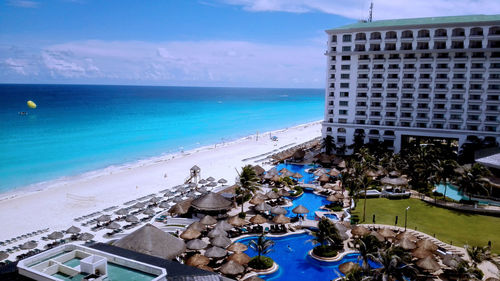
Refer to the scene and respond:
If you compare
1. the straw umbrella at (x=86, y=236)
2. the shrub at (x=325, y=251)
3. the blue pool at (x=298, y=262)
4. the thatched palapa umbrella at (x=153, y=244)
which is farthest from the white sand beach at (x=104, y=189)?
the shrub at (x=325, y=251)

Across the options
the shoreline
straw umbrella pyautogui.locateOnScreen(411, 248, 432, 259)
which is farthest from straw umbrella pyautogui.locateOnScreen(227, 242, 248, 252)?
the shoreline

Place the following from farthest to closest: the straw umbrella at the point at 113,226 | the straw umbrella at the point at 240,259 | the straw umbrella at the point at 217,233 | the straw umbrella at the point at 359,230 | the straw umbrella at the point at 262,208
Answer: the straw umbrella at the point at 262,208
the straw umbrella at the point at 113,226
the straw umbrella at the point at 359,230
the straw umbrella at the point at 217,233
the straw umbrella at the point at 240,259

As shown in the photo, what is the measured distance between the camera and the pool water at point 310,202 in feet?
133

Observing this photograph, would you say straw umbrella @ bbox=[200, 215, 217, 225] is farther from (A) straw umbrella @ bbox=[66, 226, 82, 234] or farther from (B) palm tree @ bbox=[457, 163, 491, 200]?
(B) palm tree @ bbox=[457, 163, 491, 200]

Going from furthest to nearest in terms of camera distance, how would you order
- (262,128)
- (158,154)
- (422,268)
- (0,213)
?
(262,128) → (158,154) → (0,213) → (422,268)

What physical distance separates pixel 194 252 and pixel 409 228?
2056cm

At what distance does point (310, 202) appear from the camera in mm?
44344

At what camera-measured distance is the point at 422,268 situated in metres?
26.0

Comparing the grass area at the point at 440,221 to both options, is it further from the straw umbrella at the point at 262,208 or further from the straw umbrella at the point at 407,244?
the straw umbrella at the point at 262,208

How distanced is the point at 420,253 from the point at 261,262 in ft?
40.4

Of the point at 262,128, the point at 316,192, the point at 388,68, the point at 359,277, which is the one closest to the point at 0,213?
the point at 316,192

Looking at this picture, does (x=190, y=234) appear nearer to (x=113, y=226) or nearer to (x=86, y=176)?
(x=113, y=226)

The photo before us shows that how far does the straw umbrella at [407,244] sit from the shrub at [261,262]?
417 inches

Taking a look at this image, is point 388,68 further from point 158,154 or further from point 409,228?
point 158,154
